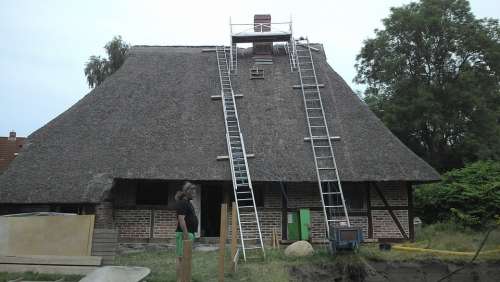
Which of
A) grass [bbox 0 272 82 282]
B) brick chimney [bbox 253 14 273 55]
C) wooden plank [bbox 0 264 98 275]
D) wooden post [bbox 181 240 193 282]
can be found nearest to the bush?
brick chimney [bbox 253 14 273 55]

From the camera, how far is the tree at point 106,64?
25.1 m

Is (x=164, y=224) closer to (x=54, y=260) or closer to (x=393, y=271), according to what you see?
(x=54, y=260)

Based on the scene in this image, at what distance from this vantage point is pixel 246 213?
12.3 meters

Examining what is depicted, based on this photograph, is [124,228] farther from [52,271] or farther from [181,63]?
[181,63]

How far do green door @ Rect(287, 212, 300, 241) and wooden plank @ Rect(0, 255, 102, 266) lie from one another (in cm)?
589

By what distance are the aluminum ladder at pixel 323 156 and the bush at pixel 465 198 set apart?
4.86 m

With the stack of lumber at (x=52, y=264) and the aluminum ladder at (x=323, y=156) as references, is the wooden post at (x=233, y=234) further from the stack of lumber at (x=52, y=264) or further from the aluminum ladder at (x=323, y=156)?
the aluminum ladder at (x=323, y=156)

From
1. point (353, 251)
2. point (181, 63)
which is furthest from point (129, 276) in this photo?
point (181, 63)

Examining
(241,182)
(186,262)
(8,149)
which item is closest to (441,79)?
(241,182)

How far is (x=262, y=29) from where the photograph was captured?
1836cm

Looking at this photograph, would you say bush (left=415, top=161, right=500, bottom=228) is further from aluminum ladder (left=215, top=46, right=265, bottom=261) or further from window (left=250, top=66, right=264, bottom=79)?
window (left=250, top=66, right=264, bottom=79)

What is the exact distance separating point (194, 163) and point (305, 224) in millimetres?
3404

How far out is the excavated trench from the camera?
1005 cm

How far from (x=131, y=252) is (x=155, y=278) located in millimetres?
4694
